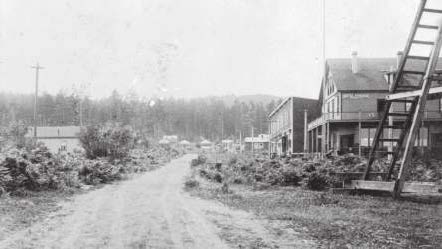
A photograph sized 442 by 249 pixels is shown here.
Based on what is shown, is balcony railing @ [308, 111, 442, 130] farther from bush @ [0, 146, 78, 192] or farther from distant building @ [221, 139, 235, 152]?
distant building @ [221, 139, 235, 152]

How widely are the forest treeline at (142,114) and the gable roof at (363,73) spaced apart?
5255cm

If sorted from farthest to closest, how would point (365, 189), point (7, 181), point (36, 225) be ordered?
point (7, 181) < point (365, 189) < point (36, 225)

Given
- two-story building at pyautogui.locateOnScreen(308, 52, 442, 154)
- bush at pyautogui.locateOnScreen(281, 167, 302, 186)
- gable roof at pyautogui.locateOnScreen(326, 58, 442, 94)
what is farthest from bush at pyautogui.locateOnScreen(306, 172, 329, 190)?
gable roof at pyautogui.locateOnScreen(326, 58, 442, 94)

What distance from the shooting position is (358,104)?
37844 mm

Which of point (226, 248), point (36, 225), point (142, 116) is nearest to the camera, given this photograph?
point (226, 248)

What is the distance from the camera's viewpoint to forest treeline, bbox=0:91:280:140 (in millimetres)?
110625

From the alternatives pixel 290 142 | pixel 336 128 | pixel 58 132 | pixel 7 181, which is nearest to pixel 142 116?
pixel 58 132

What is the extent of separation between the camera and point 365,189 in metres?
12.9

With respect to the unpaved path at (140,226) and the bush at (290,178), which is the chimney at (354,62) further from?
the unpaved path at (140,226)

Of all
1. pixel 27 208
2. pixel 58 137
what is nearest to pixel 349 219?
pixel 27 208

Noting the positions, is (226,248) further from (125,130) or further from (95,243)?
(125,130)

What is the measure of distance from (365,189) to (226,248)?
265 inches

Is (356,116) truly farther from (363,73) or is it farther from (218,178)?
(218,178)

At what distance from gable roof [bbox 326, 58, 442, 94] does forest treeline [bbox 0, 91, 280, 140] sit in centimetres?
5255
